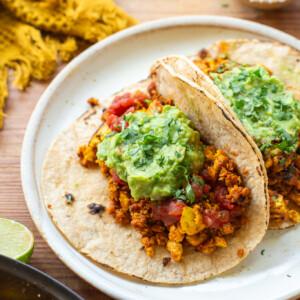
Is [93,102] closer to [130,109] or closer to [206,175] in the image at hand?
[130,109]

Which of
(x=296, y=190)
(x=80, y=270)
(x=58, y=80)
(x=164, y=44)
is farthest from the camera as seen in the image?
(x=164, y=44)

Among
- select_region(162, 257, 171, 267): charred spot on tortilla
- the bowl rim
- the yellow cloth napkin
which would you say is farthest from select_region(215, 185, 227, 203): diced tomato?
the yellow cloth napkin

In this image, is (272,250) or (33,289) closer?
(33,289)

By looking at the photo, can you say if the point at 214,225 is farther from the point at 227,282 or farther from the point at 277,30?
the point at 277,30

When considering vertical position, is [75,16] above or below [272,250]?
above

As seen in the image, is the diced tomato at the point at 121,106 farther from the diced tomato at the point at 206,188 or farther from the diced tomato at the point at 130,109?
the diced tomato at the point at 206,188

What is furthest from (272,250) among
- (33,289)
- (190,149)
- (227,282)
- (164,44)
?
(164,44)

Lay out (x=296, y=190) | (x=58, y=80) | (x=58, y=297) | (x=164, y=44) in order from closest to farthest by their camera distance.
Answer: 1. (x=58, y=297)
2. (x=296, y=190)
3. (x=58, y=80)
4. (x=164, y=44)
